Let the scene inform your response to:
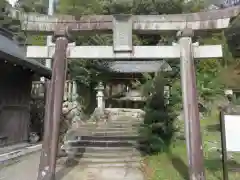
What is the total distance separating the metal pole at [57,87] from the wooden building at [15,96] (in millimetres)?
3523

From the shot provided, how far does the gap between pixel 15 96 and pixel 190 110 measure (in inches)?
330

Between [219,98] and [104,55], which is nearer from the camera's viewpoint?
[104,55]

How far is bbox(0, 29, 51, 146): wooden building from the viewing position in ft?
35.2

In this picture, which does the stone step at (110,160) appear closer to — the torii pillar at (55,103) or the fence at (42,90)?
the torii pillar at (55,103)

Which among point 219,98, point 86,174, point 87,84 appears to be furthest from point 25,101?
point 219,98

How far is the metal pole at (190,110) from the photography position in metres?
5.83

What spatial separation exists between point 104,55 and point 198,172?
3.42 meters

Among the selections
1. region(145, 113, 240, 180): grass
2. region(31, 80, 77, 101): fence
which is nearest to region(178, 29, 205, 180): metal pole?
region(145, 113, 240, 180): grass

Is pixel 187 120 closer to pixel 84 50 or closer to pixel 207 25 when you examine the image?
pixel 207 25

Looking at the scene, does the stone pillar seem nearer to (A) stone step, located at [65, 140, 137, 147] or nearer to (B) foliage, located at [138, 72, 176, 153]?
(A) stone step, located at [65, 140, 137, 147]

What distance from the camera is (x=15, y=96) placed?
11.9 m

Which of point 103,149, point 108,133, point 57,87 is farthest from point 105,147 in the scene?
point 57,87

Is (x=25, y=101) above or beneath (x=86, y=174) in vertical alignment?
above

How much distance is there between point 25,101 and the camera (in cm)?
1287
